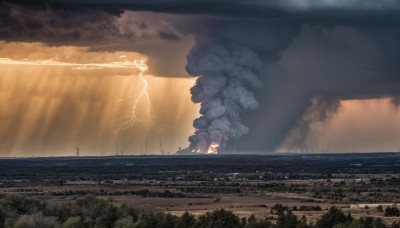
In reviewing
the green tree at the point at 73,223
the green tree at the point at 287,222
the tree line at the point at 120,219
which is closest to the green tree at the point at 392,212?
the tree line at the point at 120,219

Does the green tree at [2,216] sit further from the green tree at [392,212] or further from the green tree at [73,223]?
the green tree at [392,212]

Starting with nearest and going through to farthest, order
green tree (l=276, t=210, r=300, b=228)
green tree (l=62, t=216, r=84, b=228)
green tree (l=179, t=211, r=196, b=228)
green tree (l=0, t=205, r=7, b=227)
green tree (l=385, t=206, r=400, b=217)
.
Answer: green tree (l=276, t=210, r=300, b=228) → green tree (l=62, t=216, r=84, b=228) → green tree (l=179, t=211, r=196, b=228) → green tree (l=0, t=205, r=7, b=227) → green tree (l=385, t=206, r=400, b=217)

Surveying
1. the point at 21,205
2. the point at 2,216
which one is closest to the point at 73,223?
the point at 2,216

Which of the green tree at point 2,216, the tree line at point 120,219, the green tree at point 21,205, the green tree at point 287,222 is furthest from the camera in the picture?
the green tree at point 21,205

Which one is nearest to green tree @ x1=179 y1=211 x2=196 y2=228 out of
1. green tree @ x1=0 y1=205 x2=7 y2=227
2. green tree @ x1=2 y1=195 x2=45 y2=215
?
green tree @ x1=2 y1=195 x2=45 y2=215


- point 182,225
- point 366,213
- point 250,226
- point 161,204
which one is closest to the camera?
point 250,226

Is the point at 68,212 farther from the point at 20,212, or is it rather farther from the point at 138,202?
the point at 138,202

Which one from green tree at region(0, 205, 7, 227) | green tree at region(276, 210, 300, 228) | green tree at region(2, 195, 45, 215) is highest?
green tree at region(2, 195, 45, 215)

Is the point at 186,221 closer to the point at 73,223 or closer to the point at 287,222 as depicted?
the point at 287,222

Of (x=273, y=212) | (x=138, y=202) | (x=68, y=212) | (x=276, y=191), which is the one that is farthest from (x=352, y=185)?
(x=68, y=212)

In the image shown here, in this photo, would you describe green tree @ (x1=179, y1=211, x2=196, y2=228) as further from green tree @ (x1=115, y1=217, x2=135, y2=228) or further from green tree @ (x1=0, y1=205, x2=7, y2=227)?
green tree @ (x1=0, y1=205, x2=7, y2=227)

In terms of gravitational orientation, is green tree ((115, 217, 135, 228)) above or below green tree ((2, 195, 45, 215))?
Answer: below
